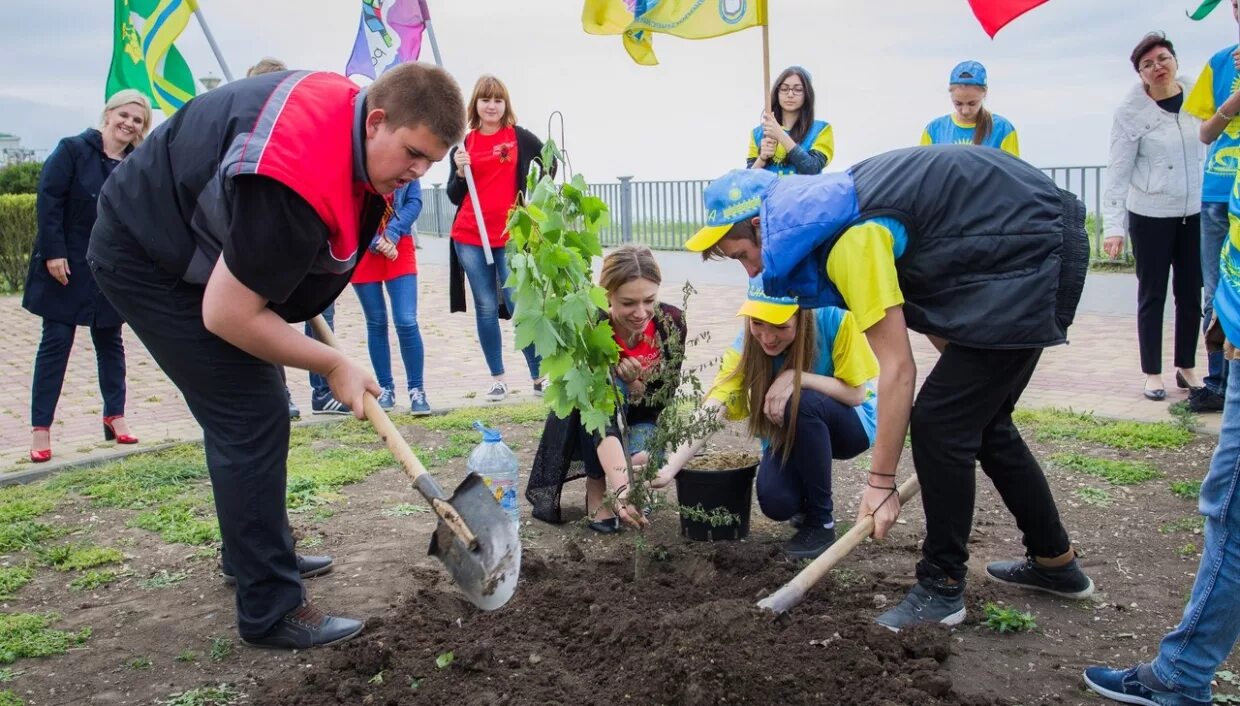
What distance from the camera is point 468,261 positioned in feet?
23.8

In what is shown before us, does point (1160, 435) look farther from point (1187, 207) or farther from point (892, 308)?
point (892, 308)

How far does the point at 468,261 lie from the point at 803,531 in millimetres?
3835

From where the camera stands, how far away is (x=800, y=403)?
403 cm

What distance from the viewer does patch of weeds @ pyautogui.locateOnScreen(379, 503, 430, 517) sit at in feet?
15.8

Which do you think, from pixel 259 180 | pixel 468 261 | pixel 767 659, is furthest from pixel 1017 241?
pixel 468 261

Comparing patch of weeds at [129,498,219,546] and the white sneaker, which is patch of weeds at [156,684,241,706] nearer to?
patch of weeds at [129,498,219,546]

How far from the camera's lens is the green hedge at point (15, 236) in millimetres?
15977

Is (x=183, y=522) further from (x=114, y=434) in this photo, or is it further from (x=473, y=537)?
(x=473, y=537)

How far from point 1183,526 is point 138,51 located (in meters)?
7.33

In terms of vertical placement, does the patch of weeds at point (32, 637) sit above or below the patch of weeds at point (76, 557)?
above

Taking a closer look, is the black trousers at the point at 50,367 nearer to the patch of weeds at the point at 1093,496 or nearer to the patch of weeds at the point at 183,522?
the patch of weeds at the point at 183,522

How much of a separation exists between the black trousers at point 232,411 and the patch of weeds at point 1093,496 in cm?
339

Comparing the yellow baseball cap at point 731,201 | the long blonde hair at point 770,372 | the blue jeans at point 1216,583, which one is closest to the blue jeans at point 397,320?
the long blonde hair at point 770,372

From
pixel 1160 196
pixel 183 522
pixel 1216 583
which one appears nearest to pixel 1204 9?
pixel 1216 583
